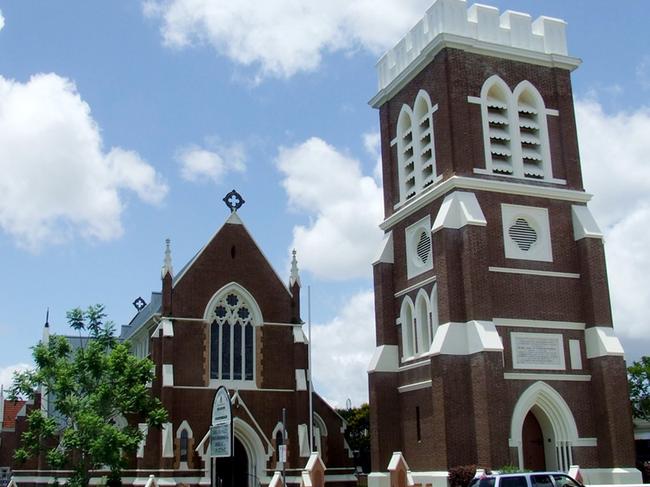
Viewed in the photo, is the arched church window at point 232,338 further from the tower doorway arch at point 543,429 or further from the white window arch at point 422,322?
the tower doorway arch at point 543,429

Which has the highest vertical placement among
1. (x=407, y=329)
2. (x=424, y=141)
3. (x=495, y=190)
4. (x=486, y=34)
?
(x=486, y=34)

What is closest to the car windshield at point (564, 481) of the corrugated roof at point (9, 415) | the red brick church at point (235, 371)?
the red brick church at point (235, 371)

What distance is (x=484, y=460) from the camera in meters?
29.0

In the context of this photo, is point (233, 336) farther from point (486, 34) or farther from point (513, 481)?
point (513, 481)

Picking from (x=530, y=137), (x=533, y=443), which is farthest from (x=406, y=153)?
(x=533, y=443)

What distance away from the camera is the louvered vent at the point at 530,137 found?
115 ft

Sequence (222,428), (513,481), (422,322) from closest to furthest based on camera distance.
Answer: (513,481) → (222,428) → (422,322)

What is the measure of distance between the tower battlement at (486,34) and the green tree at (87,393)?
17395mm

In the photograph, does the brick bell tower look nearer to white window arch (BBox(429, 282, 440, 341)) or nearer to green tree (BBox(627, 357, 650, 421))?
white window arch (BBox(429, 282, 440, 341))

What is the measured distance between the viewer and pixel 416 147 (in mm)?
36906

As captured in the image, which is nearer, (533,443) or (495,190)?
(533,443)

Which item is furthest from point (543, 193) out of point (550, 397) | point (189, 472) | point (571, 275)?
point (189, 472)

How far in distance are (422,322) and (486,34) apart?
12.5 m

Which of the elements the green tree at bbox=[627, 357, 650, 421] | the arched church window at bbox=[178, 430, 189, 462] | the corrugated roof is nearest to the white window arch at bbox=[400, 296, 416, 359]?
the arched church window at bbox=[178, 430, 189, 462]
